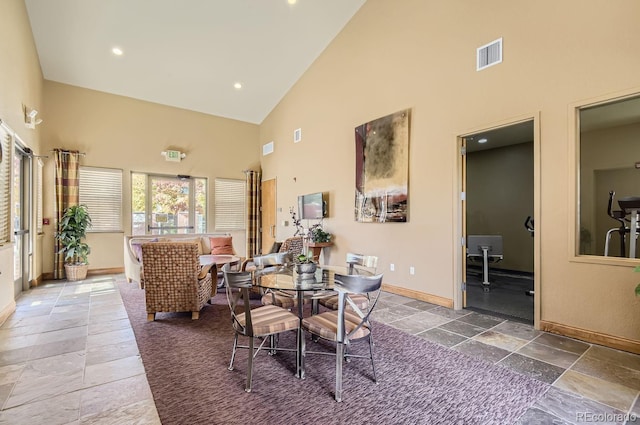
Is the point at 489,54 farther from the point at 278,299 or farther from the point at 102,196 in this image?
the point at 102,196

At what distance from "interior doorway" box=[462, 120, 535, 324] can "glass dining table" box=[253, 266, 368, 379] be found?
3154 mm

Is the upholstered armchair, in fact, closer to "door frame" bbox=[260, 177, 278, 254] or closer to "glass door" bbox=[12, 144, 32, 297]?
"glass door" bbox=[12, 144, 32, 297]

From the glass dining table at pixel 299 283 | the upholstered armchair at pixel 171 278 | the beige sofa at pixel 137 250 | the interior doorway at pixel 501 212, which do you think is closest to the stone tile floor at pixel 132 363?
the upholstered armchair at pixel 171 278

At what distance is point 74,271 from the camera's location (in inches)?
236

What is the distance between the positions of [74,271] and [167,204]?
7.56 feet

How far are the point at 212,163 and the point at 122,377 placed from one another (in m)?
6.37

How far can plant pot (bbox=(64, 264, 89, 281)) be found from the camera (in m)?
5.98

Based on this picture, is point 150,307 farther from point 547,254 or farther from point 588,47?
point 588,47

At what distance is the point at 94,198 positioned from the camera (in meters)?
6.61

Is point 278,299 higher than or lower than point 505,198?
lower

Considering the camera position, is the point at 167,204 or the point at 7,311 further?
the point at 167,204

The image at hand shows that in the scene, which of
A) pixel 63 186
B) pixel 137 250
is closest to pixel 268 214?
pixel 137 250

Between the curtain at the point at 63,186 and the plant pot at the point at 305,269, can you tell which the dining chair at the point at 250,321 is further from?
the curtain at the point at 63,186

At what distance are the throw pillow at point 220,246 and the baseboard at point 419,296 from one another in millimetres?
3344
